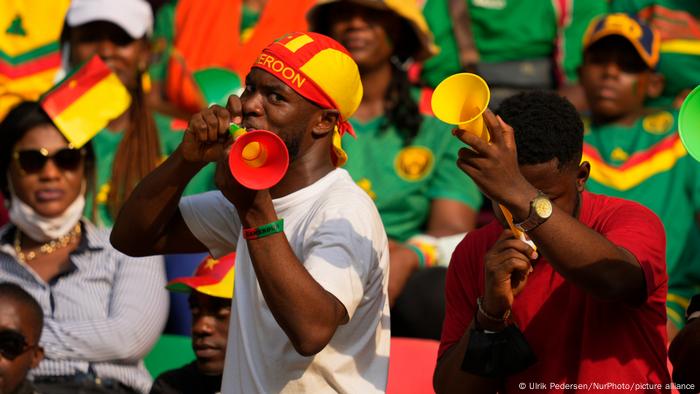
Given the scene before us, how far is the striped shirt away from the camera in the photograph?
5.21 metres

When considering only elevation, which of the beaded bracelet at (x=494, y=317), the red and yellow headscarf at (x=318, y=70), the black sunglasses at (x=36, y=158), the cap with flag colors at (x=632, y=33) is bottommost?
the black sunglasses at (x=36, y=158)

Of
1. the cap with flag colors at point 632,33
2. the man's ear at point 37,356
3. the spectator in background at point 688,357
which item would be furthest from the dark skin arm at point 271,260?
the cap with flag colors at point 632,33

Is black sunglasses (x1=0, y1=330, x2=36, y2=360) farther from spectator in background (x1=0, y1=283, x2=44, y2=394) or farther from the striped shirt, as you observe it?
the striped shirt

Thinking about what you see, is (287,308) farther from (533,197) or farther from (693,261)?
(693,261)

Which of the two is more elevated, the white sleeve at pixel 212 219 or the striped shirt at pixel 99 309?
the white sleeve at pixel 212 219

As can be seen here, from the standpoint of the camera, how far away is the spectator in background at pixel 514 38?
6957 mm

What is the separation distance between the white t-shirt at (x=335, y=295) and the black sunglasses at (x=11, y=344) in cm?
159

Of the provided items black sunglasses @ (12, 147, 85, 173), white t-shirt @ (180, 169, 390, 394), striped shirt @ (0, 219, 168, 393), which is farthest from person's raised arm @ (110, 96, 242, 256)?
black sunglasses @ (12, 147, 85, 173)

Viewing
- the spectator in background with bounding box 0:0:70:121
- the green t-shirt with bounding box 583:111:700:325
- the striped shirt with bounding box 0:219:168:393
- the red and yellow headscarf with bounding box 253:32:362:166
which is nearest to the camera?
the red and yellow headscarf with bounding box 253:32:362:166

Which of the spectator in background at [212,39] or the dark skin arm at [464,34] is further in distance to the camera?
the spectator in background at [212,39]

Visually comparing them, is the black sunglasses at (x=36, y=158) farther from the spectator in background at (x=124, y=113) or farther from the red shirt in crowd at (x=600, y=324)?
the red shirt in crowd at (x=600, y=324)

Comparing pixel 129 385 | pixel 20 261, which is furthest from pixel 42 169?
pixel 129 385

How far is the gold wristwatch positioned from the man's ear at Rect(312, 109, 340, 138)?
31.7 inches

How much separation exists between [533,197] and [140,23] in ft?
13.8
